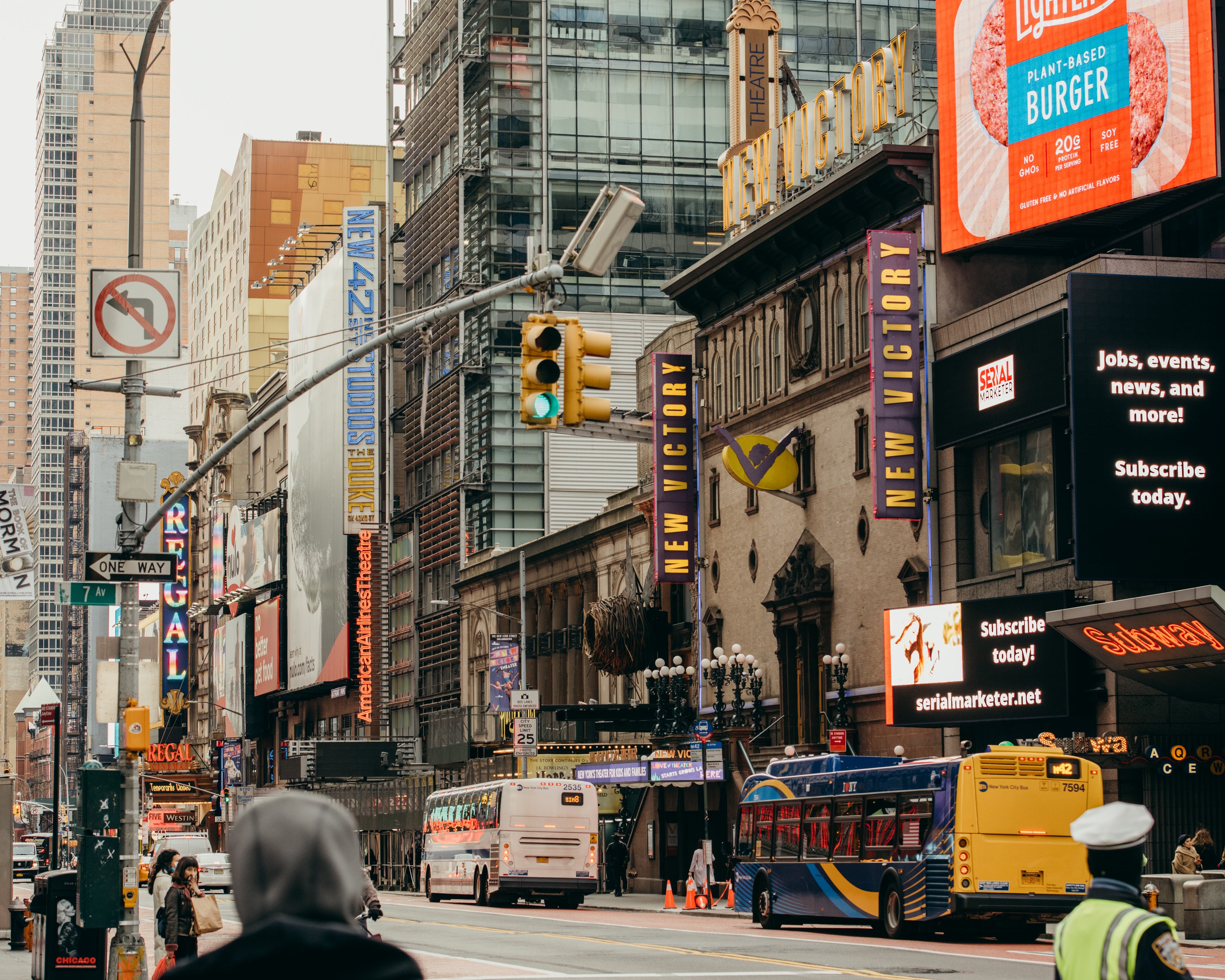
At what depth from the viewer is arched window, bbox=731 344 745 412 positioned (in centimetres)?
5538

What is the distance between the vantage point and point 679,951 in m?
28.7

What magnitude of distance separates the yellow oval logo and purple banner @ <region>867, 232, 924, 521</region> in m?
6.78

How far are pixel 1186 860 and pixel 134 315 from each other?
68.5 ft

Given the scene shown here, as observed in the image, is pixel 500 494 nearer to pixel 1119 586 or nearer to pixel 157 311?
pixel 1119 586

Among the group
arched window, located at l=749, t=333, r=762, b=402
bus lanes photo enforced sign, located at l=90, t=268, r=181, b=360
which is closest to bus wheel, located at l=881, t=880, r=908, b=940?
bus lanes photo enforced sign, located at l=90, t=268, r=181, b=360

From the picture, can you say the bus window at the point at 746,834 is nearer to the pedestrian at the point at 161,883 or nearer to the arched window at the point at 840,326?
the arched window at the point at 840,326

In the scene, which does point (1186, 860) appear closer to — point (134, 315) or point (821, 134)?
point (134, 315)

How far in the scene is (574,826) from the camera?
157ft

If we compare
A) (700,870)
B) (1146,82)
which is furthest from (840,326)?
(700,870)

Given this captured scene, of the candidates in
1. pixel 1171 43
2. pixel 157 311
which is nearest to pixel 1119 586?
pixel 1171 43

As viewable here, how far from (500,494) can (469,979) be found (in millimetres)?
59699

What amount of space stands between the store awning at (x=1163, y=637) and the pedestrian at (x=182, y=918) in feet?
63.4

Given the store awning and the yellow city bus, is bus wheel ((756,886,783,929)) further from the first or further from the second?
the store awning

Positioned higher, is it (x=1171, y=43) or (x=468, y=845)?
(x=1171, y=43)
